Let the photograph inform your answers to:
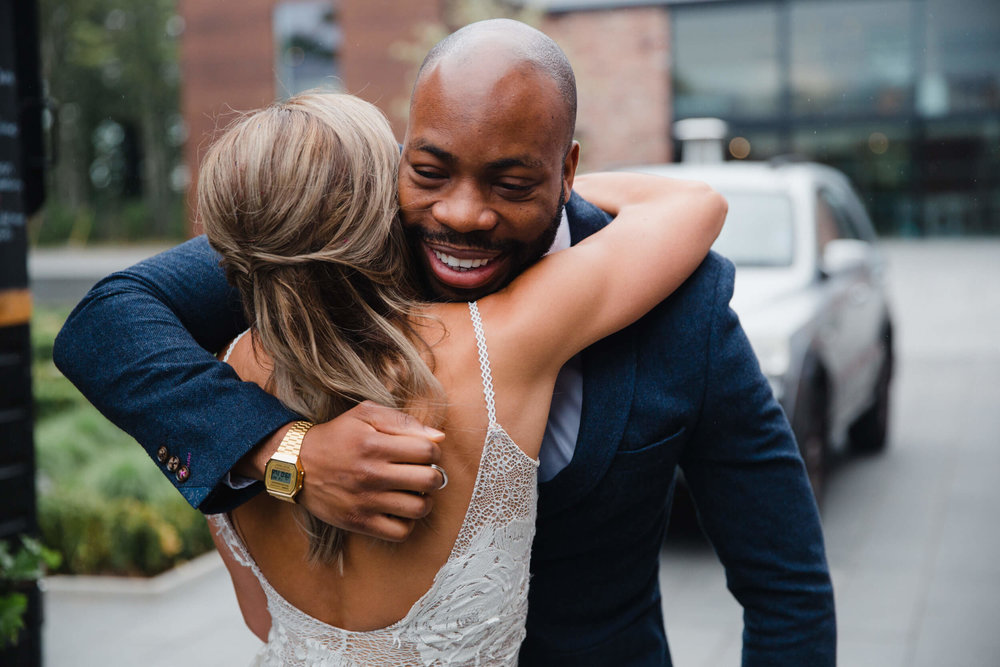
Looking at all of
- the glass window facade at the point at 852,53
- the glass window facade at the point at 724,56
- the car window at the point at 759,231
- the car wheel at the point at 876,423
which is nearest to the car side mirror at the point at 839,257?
the car window at the point at 759,231

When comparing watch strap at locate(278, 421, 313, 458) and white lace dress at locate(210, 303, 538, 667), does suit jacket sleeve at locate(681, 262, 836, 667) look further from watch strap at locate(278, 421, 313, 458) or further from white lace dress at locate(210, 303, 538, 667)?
watch strap at locate(278, 421, 313, 458)

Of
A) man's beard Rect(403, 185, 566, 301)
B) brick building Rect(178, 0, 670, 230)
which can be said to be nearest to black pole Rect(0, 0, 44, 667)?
man's beard Rect(403, 185, 566, 301)

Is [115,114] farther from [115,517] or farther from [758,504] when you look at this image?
[758,504]

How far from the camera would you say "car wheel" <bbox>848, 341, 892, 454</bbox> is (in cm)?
772

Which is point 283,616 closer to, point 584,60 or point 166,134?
point 584,60

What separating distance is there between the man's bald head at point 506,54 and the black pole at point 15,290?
2555 mm

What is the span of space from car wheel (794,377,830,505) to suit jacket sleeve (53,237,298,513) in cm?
429

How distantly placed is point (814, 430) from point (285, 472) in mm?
4771

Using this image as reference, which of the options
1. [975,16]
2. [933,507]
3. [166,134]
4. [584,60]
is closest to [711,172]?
[933,507]

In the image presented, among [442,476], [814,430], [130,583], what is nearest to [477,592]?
[442,476]

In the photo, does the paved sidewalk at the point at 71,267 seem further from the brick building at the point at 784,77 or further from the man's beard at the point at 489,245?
the man's beard at the point at 489,245

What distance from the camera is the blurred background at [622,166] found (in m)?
4.41

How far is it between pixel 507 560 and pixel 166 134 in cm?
4440

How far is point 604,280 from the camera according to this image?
1467 millimetres
